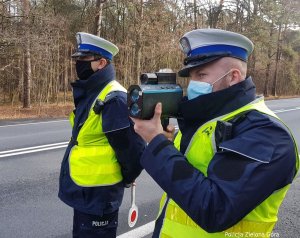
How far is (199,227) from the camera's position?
66.4 inches

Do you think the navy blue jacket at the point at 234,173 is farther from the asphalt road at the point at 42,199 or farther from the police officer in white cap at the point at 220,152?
the asphalt road at the point at 42,199

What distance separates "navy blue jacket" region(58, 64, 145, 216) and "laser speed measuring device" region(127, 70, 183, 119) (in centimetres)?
95

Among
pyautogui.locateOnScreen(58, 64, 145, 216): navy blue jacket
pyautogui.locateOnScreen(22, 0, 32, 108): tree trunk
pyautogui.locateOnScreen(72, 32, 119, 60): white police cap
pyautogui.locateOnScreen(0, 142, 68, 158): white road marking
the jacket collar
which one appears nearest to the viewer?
the jacket collar

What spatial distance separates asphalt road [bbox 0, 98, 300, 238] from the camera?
13.5 ft

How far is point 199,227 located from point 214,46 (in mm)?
817

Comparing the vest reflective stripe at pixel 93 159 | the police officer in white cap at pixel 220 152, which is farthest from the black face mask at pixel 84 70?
the police officer in white cap at pixel 220 152

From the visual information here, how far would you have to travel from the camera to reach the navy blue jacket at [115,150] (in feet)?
8.81

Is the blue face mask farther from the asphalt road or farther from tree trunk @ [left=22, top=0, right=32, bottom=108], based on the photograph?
tree trunk @ [left=22, top=0, right=32, bottom=108]

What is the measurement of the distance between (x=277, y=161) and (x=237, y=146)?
16 cm

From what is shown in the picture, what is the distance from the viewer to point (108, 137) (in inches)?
107

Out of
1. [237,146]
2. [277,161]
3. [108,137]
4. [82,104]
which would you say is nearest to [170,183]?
[237,146]

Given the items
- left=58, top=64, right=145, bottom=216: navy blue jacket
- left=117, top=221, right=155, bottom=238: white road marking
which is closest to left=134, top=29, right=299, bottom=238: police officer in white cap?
left=58, top=64, right=145, bottom=216: navy blue jacket

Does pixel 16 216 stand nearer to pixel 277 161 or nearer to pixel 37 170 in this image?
pixel 37 170

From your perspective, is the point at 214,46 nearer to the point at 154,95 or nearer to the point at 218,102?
the point at 218,102
